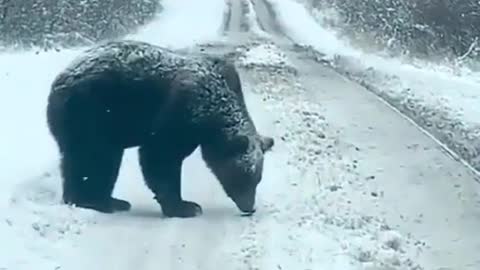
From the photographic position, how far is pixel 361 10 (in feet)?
131

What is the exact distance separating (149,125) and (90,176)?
0.78 meters

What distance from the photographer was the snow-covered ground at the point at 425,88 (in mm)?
18500

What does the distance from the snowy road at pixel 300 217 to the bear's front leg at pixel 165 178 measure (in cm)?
17

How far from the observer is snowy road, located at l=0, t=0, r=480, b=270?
971 centimetres

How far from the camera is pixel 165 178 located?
434 inches

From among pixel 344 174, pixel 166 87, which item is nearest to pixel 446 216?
pixel 344 174

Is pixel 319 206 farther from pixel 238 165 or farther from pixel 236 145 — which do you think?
pixel 236 145

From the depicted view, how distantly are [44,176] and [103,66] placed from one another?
6.84 ft

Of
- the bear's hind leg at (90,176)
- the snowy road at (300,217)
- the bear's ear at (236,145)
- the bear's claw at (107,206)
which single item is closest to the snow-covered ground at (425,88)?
the snowy road at (300,217)

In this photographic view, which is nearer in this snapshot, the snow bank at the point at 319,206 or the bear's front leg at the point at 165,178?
the snow bank at the point at 319,206

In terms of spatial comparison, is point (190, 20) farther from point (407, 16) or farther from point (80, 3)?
point (407, 16)

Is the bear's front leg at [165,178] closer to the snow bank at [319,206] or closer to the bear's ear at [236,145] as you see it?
the bear's ear at [236,145]

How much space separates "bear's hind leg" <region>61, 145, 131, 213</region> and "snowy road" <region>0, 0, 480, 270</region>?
0.22m

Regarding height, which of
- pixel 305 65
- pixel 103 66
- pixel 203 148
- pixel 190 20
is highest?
pixel 103 66
